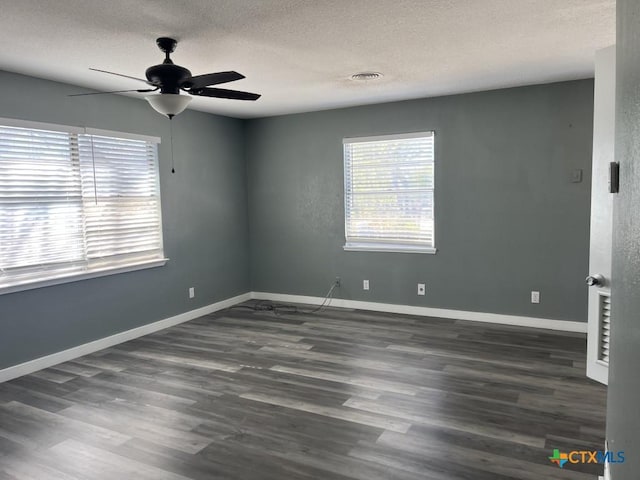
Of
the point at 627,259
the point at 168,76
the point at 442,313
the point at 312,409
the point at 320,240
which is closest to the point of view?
the point at 627,259

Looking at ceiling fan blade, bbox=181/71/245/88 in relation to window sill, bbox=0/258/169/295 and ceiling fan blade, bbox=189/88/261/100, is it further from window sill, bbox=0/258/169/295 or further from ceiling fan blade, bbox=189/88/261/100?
window sill, bbox=0/258/169/295

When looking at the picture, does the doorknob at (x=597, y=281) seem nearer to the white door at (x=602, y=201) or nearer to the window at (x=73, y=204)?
the white door at (x=602, y=201)

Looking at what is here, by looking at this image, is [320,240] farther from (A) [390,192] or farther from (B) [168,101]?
(B) [168,101]

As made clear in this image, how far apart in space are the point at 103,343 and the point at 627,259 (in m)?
4.36

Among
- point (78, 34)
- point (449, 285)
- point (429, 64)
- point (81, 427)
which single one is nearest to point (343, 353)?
point (449, 285)

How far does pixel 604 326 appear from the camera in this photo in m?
2.92

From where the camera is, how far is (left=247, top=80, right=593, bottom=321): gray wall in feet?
15.1

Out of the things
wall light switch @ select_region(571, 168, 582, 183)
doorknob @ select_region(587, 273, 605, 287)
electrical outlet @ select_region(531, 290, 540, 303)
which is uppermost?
wall light switch @ select_region(571, 168, 582, 183)

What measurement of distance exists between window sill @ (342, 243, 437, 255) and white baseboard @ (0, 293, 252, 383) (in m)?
1.72

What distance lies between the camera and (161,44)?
3.02 meters

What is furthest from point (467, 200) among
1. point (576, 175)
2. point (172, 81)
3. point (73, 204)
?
point (73, 204)

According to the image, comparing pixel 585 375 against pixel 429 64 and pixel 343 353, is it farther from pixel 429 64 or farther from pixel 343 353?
pixel 429 64

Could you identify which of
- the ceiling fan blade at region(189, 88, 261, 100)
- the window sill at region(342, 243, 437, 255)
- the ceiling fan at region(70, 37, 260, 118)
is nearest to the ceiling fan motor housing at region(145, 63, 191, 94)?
the ceiling fan at region(70, 37, 260, 118)

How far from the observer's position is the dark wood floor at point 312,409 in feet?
8.06
